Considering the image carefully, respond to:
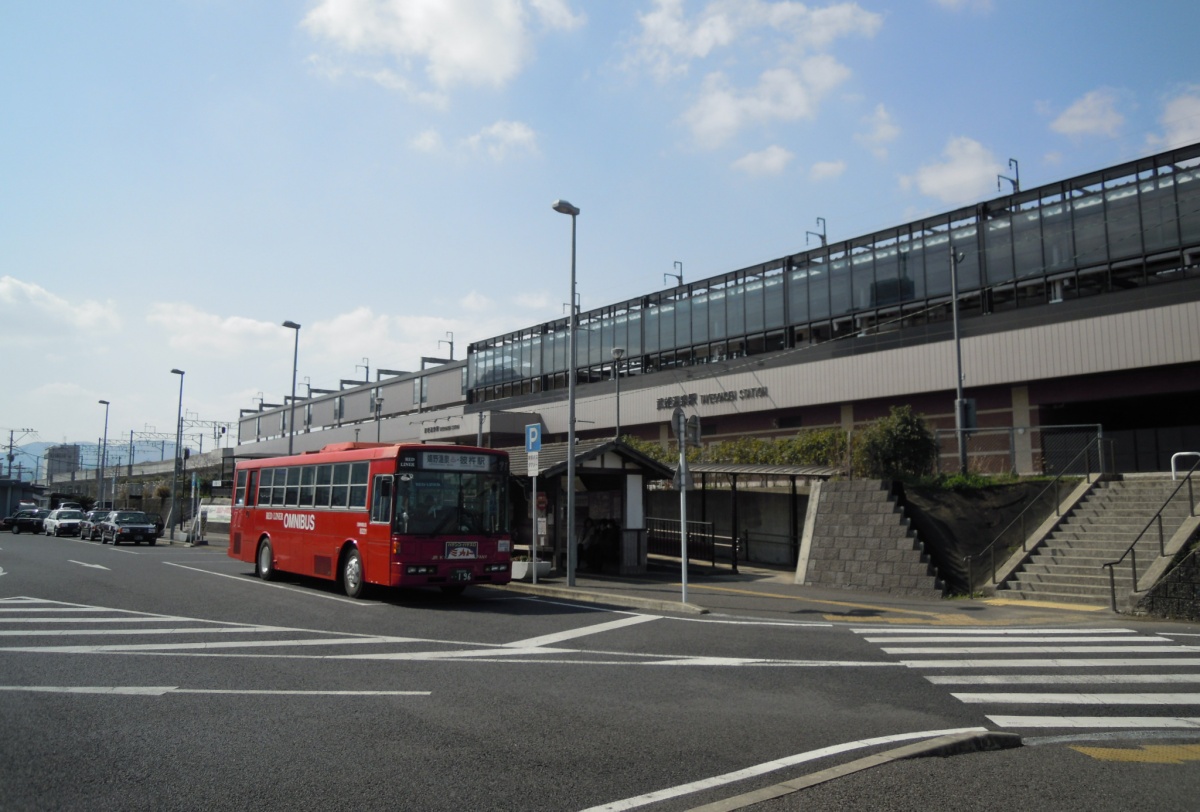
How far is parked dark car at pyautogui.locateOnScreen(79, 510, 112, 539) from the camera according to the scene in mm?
44906

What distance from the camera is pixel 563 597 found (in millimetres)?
18109

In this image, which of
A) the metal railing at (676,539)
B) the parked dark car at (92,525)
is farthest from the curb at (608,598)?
the parked dark car at (92,525)

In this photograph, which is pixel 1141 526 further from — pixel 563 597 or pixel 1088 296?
pixel 1088 296

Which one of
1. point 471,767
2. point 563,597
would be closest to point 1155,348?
point 563,597

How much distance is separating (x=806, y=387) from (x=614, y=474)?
18.3 m

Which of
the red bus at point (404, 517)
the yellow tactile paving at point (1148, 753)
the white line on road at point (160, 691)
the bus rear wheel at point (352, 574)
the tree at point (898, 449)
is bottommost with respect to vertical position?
the yellow tactile paving at point (1148, 753)

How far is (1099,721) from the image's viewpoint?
7773mm

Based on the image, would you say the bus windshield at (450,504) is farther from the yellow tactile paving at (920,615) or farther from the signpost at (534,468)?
the yellow tactile paving at (920,615)

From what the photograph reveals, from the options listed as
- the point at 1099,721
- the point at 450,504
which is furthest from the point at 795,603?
the point at 1099,721

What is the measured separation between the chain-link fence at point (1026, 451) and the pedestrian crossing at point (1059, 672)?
10.1 metres

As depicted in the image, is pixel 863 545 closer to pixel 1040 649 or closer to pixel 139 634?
pixel 1040 649

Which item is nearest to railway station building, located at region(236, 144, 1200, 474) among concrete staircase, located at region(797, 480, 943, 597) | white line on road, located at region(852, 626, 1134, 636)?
concrete staircase, located at region(797, 480, 943, 597)

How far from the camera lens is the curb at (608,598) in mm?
15719

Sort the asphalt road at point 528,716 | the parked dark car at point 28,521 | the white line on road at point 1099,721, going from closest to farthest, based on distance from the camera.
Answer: the asphalt road at point 528,716
the white line on road at point 1099,721
the parked dark car at point 28,521
